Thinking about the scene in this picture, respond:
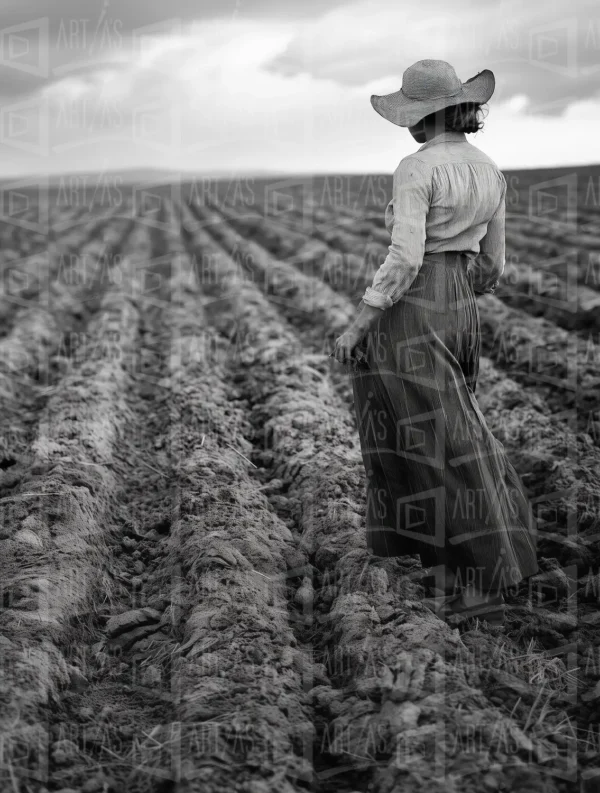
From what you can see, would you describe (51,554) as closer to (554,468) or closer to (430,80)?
(430,80)

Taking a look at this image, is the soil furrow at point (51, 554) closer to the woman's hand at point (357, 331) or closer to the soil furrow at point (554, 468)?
the woman's hand at point (357, 331)

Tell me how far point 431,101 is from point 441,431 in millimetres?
1160

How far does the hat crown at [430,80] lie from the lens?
8.55 ft

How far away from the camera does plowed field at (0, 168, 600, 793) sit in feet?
6.96

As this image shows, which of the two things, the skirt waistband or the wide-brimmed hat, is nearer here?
the wide-brimmed hat

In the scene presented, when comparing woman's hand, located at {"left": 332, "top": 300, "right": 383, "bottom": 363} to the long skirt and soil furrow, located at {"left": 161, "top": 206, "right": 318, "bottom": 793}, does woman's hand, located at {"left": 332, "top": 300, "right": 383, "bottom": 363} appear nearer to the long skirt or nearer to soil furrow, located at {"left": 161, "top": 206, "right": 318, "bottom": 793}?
the long skirt

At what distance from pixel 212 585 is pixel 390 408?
3.17ft

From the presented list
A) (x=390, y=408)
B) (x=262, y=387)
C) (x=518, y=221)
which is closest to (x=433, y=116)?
(x=390, y=408)

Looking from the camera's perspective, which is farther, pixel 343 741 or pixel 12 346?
pixel 12 346

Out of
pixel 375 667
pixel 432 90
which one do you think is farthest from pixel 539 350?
pixel 375 667

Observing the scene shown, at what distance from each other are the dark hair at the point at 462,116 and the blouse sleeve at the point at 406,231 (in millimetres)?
245

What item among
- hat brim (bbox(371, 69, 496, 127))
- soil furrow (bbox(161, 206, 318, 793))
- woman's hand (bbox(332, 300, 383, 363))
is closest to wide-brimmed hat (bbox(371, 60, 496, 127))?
hat brim (bbox(371, 69, 496, 127))

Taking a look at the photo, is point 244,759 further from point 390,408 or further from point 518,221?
point 518,221

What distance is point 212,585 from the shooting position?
9.61 ft
